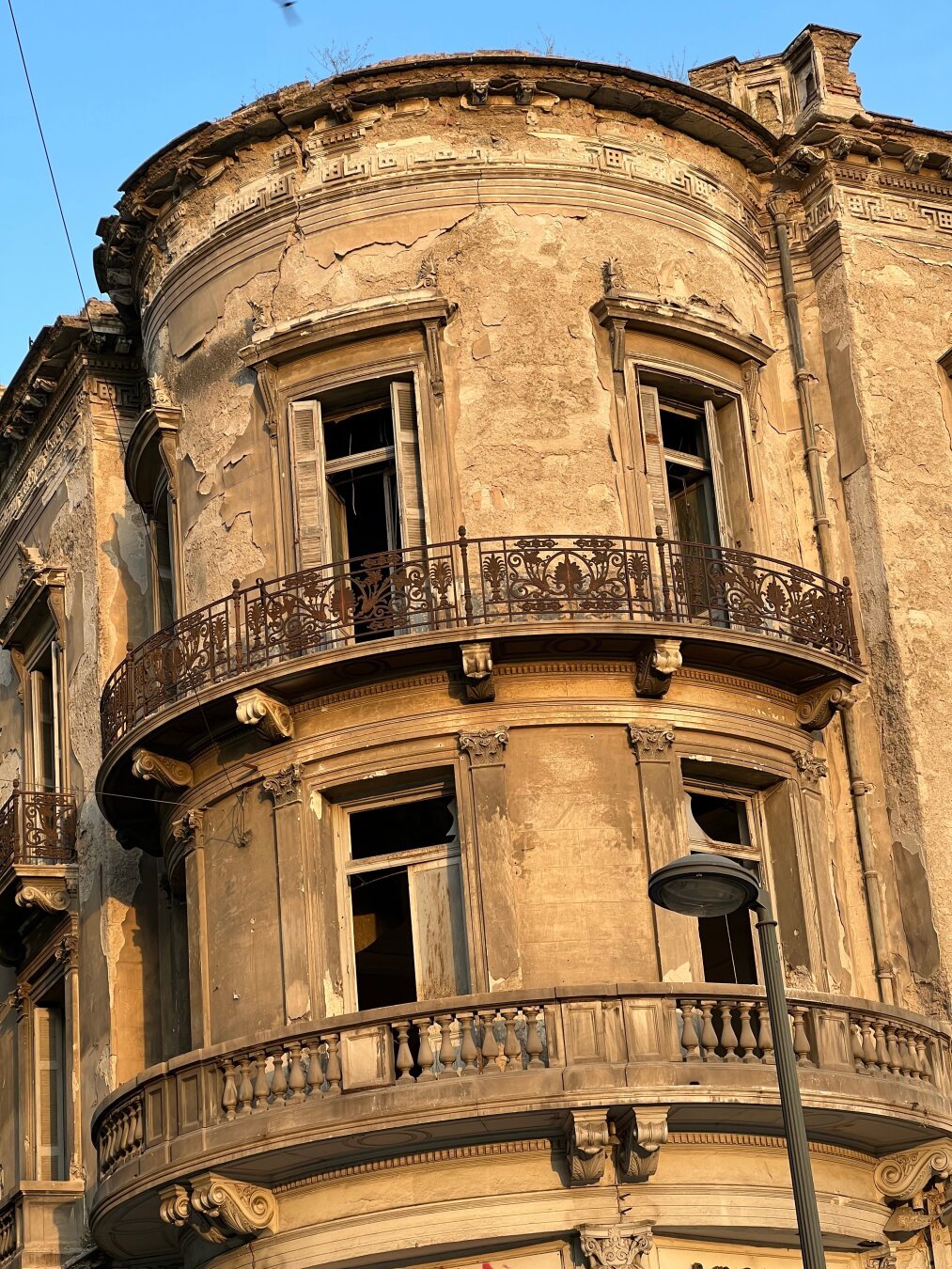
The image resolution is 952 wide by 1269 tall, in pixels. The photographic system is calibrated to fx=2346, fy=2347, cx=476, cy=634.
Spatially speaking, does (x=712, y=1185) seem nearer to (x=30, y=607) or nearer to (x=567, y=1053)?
(x=567, y=1053)

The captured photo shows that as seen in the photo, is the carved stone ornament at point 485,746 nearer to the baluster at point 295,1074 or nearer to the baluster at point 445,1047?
the baluster at point 445,1047

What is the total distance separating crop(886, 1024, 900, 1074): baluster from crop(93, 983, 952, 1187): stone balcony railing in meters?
0.02

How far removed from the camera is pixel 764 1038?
1912cm

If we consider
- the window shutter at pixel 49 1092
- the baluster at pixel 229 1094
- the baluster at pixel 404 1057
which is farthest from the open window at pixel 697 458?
the window shutter at pixel 49 1092

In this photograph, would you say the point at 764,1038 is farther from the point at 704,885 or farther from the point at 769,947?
the point at 704,885

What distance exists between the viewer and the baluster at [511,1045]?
18.7 metres

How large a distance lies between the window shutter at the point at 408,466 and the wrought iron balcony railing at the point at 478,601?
0.38 metres

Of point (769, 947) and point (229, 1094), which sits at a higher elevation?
point (229, 1094)

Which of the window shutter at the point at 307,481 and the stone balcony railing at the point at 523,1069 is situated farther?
the window shutter at the point at 307,481

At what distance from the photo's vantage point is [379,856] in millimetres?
20875

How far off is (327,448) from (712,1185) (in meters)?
7.95

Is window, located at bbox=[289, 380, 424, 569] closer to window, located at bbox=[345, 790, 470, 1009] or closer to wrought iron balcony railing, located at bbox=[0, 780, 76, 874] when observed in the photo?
window, located at bbox=[345, 790, 470, 1009]

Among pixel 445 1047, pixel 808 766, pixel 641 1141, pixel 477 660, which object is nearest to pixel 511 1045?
pixel 445 1047

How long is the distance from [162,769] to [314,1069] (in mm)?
3791
